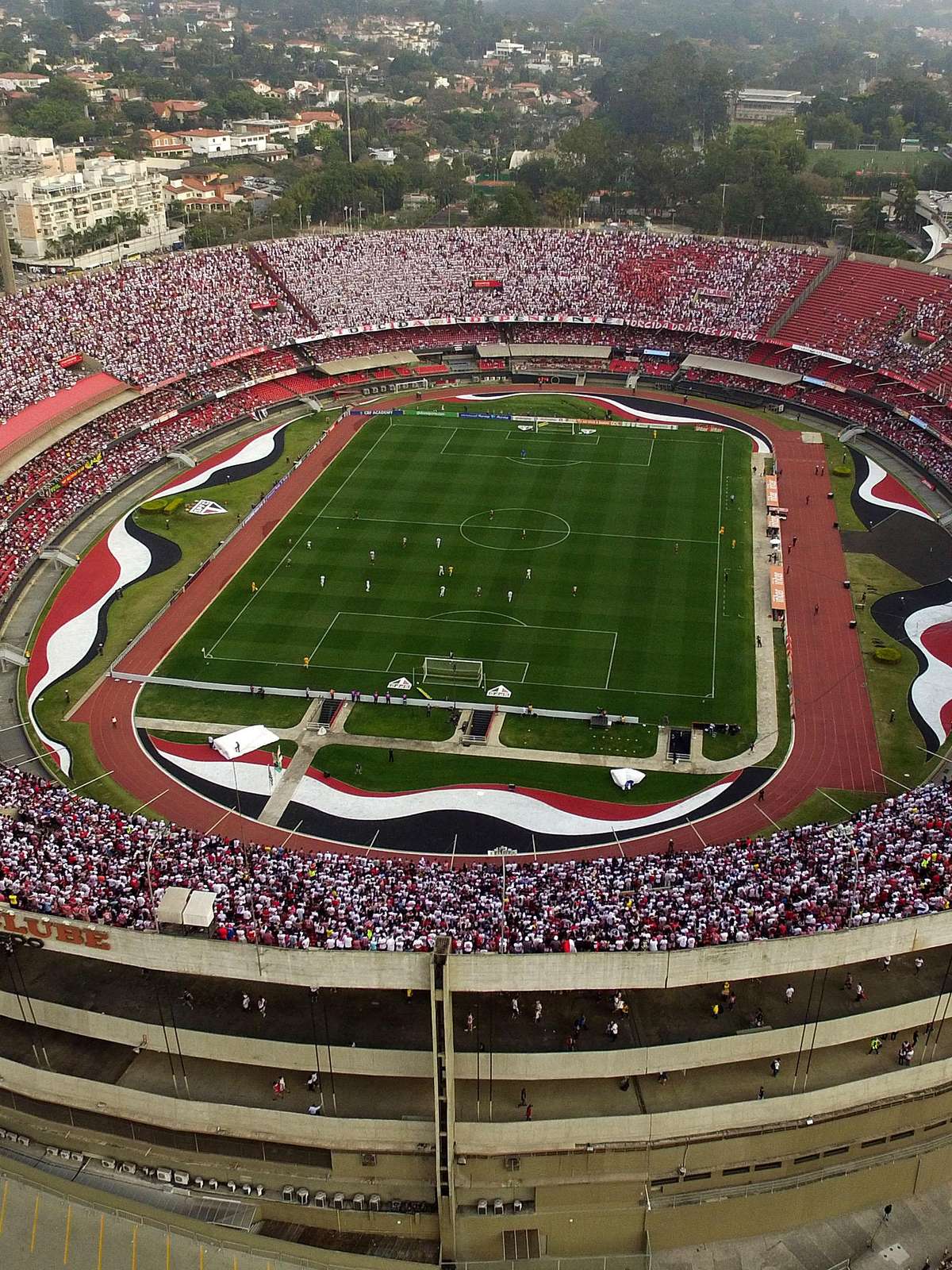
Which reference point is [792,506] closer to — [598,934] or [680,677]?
[680,677]

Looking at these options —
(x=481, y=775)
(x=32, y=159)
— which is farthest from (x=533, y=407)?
(x=32, y=159)

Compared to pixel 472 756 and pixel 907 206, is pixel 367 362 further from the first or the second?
pixel 907 206

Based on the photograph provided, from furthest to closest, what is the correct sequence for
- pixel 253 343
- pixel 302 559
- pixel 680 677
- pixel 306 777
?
pixel 253 343 → pixel 302 559 → pixel 680 677 → pixel 306 777

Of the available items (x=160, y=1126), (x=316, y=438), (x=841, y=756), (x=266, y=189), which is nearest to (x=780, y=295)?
(x=316, y=438)

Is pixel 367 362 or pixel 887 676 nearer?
pixel 887 676

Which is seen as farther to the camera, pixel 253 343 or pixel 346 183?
pixel 346 183

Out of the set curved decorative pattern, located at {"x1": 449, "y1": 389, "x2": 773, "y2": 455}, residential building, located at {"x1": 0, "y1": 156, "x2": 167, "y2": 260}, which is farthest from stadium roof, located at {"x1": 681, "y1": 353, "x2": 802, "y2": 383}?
residential building, located at {"x1": 0, "y1": 156, "x2": 167, "y2": 260}

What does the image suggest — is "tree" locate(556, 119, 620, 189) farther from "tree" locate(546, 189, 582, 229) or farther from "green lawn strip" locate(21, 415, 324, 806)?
"green lawn strip" locate(21, 415, 324, 806)
